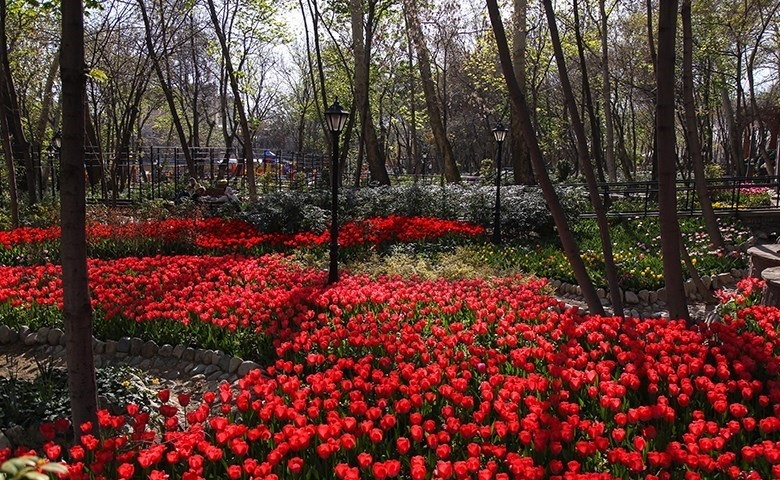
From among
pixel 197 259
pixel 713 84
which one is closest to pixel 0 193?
pixel 197 259

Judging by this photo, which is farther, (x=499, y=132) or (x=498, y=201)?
(x=499, y=132)

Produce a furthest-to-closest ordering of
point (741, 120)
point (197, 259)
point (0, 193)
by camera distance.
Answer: point (741, 120) → point (0, 193) → point (197, 259)

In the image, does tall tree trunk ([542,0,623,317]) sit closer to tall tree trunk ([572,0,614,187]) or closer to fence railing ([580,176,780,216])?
tall tree trunk ([572,0,614,187])

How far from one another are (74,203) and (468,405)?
2.36 metres

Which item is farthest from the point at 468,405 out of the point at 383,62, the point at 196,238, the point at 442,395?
the point at 383,62

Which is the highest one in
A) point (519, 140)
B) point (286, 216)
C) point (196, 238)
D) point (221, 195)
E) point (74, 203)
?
point (519, 140)

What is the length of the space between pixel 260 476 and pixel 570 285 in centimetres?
699

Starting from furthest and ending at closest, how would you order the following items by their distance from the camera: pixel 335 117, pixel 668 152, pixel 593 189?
pixel 335 117, pixel 593 189, pixel 668 152

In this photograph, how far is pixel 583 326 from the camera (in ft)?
15.5

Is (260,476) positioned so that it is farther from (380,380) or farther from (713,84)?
(713,84)

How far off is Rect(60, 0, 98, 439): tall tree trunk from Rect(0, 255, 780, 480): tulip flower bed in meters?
0.43

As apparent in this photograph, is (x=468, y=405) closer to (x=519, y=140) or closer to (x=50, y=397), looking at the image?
(x=50, y=397)

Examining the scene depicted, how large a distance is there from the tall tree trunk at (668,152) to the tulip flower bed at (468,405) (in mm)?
488

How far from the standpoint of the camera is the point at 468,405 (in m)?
3.54
